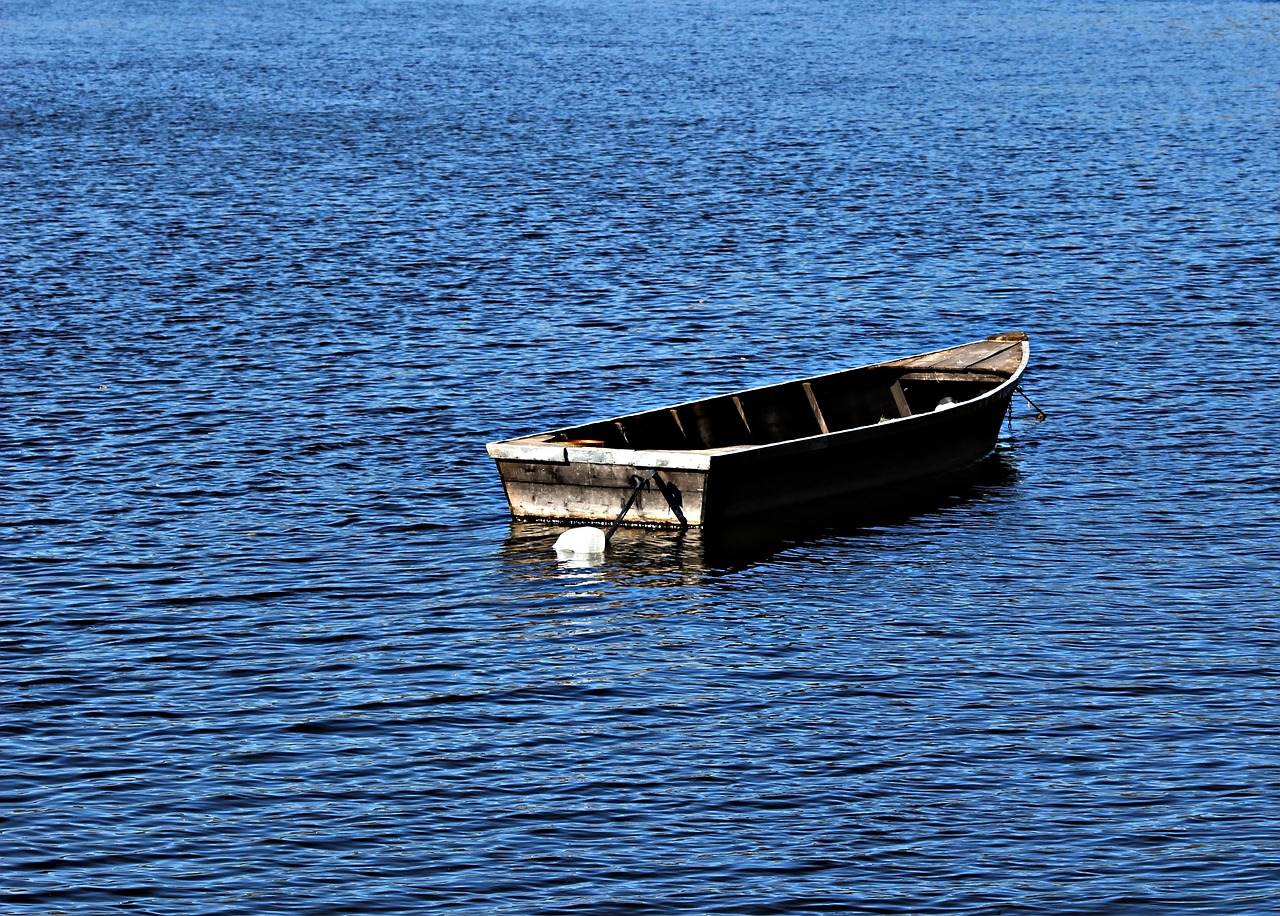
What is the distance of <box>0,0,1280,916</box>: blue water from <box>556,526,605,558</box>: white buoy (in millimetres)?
492

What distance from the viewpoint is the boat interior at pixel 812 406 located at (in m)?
32.5

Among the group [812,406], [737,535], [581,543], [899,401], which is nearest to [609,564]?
[581,543]

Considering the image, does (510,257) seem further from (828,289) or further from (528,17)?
(528,17)

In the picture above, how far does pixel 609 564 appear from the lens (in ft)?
95.2

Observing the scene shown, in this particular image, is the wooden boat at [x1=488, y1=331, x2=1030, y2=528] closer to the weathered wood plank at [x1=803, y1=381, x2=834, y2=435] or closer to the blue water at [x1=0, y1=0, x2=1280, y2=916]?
the weathered wood plank at [x1=803, y1=381, x2=834, y2=435]

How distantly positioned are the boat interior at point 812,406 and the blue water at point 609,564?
187cm

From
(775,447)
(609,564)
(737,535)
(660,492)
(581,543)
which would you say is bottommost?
(609,564)

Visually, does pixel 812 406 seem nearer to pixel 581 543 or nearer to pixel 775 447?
pixel 775 447

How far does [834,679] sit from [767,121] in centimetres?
6722

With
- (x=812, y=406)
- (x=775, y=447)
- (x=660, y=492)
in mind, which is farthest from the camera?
(x=812, y=406)

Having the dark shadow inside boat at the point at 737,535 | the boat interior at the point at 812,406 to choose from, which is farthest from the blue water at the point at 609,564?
the boat interior at the point at 812,406

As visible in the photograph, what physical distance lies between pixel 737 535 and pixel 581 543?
2652 millimetres

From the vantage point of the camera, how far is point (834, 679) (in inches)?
955

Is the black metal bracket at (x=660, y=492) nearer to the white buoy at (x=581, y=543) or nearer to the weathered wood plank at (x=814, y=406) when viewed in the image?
the white buoy at (x=581, y=543)
